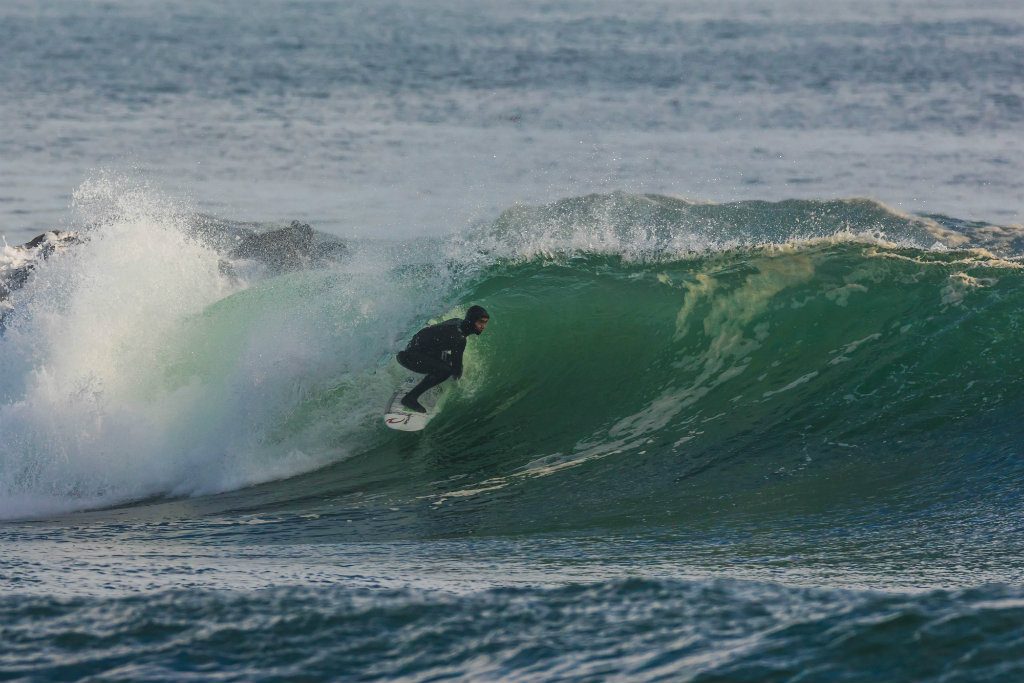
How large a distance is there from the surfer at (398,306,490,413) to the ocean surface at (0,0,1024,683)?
2.26 ft

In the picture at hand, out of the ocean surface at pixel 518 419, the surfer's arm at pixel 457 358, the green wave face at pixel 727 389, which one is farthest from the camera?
the surfer's arm at pixel 457 358

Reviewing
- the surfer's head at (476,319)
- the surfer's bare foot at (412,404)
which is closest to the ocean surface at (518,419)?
the surfer's bare foot at (412,404)

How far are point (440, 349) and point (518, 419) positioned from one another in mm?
1284

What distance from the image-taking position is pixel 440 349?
38.8ft

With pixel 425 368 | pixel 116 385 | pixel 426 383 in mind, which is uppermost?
→ pixel 116 385

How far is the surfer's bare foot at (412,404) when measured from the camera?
1205 cm

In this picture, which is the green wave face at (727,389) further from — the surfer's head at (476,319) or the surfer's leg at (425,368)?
the surfer's head at (476,319)

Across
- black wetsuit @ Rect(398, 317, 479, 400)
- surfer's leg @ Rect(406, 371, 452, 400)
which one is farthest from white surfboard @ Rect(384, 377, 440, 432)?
black wetsuit @ Rect(398, 317, 479, 400)

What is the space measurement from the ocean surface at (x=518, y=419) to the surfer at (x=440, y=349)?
69 cm

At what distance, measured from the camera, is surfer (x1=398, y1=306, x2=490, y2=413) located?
11.8 m

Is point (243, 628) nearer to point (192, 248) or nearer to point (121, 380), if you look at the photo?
point (121, 380)

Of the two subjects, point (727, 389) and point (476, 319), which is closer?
point (476, 319)

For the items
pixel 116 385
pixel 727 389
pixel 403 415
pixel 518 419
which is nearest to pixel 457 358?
pixel 403 415

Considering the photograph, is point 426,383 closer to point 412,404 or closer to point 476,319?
point 412,404
